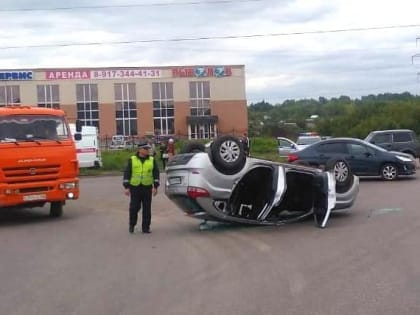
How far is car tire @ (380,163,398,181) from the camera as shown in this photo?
24.2 meters

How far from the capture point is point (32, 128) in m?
16.1

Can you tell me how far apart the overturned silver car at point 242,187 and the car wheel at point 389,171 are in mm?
10452

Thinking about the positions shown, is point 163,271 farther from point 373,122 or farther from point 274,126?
point 274,126

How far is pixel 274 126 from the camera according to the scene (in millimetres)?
83000

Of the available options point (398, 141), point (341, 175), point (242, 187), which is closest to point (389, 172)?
point (398, 141)

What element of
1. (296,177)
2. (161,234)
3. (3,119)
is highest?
(3,119)

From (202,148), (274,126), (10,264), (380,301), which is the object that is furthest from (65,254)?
(274,126)

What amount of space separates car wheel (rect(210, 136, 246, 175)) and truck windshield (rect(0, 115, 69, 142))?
4.57m

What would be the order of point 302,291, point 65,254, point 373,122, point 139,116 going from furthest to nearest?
point 139,116
point 373,122
point 65,254
point 302,291

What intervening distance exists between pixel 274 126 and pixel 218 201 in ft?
231

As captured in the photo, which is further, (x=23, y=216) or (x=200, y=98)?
(x=200, y=98)

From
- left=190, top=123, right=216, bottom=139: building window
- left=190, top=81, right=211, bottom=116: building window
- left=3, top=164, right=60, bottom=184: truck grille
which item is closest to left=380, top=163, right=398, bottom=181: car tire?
left=3, top=164, right=60, bottom=184: truck grille

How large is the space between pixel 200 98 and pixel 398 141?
212ft

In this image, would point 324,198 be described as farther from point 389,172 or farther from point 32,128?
point 389,172
